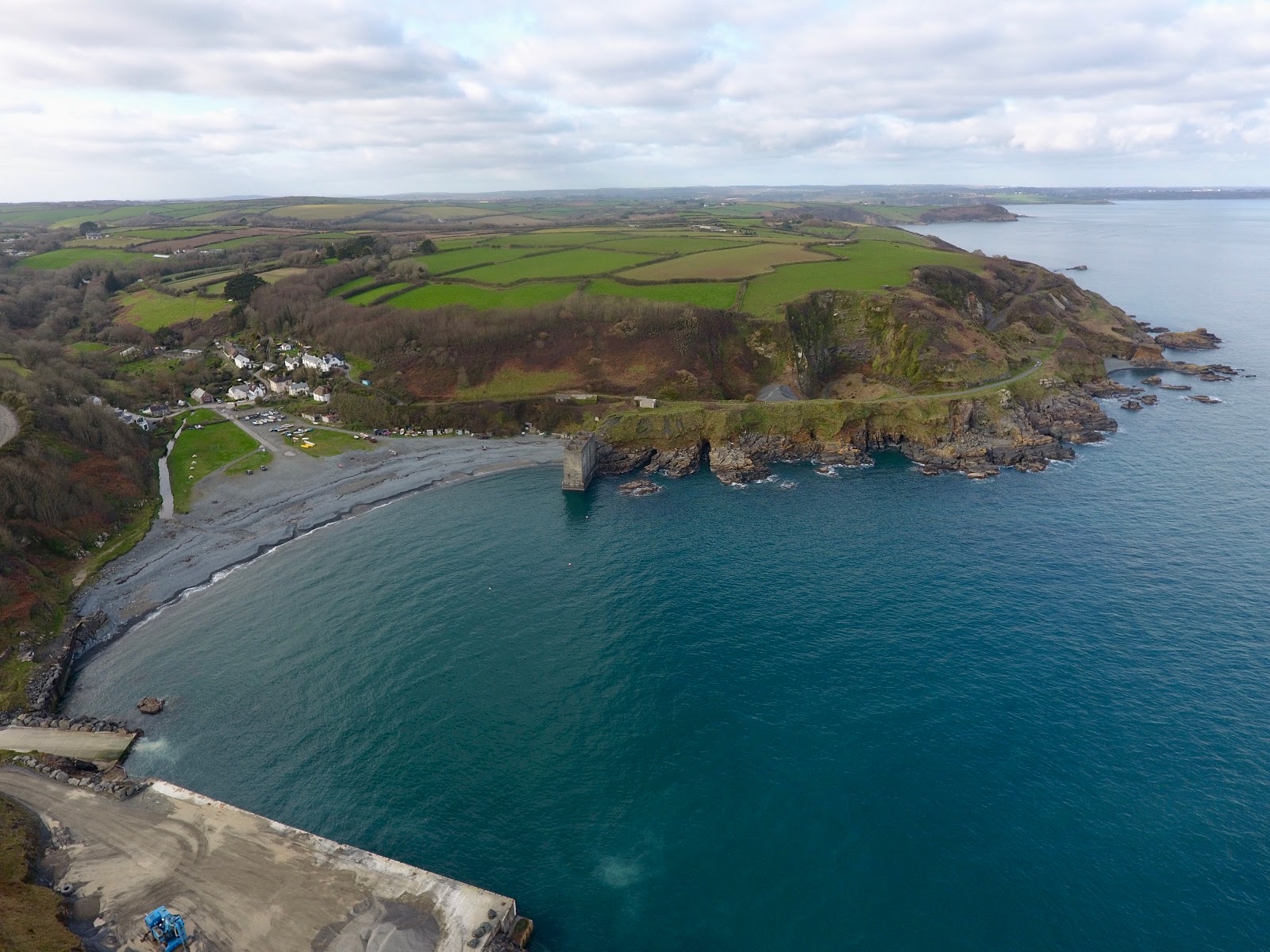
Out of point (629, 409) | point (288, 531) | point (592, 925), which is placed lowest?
point (592, 925)

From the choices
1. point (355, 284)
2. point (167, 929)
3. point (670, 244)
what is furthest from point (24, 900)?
point (670, 244)

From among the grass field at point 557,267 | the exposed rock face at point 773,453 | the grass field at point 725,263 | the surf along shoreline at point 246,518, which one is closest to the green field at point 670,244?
the grass field at point 725,263

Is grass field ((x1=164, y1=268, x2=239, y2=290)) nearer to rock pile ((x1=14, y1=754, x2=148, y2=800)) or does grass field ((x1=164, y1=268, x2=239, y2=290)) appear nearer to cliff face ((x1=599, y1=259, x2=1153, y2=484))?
cliff face ((x1=599, y1=259, x2=1153, y2=484))

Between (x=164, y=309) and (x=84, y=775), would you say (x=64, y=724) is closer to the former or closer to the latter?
(x=84, y=775)

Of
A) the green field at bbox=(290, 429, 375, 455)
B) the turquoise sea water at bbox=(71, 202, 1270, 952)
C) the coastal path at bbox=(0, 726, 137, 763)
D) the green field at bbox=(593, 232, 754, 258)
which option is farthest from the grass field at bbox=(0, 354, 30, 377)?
the green field at bbox=(593, 232, 754, 258)

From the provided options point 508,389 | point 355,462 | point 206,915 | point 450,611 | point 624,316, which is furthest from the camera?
point 624,316

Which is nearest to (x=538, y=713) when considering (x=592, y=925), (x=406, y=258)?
(x=592, y=925)

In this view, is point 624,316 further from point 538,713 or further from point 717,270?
point 538,713
